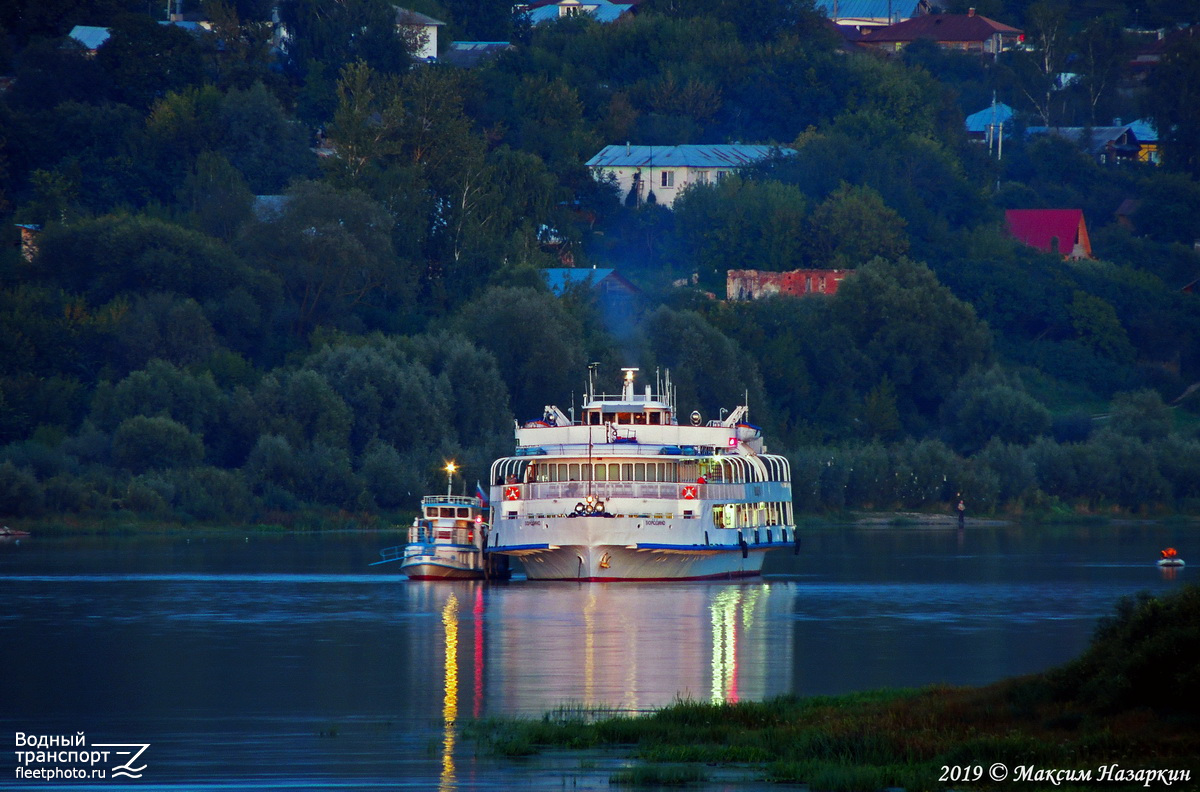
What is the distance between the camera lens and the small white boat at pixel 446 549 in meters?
69.1

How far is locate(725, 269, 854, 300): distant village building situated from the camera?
13925 centimetres

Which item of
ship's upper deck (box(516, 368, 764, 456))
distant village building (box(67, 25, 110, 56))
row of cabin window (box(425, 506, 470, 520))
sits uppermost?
distant village building (box(67, 25, 110, 56))

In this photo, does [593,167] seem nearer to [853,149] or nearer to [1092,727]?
[853,149]

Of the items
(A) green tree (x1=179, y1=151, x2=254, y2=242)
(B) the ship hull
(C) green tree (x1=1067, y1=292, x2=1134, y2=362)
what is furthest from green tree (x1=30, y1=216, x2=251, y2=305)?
(C) green tree (x1=1067, y1=292, x2=1134, y2=362)

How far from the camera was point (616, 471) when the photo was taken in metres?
66.3

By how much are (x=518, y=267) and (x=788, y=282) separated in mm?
26369

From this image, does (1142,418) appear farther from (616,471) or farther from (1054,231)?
(616,471)

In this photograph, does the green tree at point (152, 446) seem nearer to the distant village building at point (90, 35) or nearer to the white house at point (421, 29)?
the distant village building at point (90, 35)

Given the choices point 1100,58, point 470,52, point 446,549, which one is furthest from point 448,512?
point 1100,58

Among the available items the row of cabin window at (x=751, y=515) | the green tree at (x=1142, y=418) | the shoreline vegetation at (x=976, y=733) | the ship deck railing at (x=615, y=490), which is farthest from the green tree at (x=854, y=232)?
the shoreline vegetation at (x=976, y=733)

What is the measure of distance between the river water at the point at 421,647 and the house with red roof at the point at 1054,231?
80908 millimetres

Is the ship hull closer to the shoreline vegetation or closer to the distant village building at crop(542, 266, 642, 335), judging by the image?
the shoreline vegetation

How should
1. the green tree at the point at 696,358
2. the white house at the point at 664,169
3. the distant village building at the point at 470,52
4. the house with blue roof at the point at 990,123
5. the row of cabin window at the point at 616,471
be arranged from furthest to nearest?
1. the house with blue roof at the point at 990,123
2. the distant village building at the point at 470,52
3. the white house at the point at 664,169
4. the green tree at the point at 696,358
5. the row of cabin window at the point at 616,471

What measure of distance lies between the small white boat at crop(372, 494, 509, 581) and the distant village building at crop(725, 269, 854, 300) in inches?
2763
